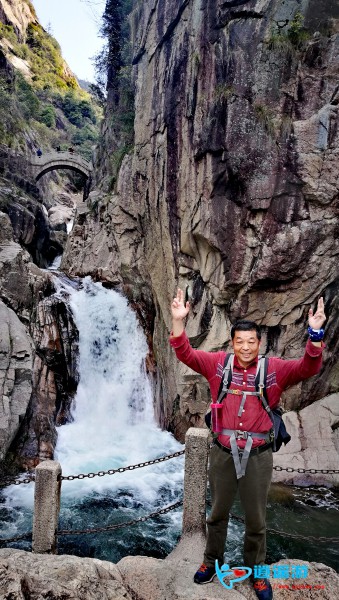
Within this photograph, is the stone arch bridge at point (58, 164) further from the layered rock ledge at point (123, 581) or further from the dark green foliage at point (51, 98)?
the layered rock ledge at point (123, 581)

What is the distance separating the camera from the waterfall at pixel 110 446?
23.6 ft

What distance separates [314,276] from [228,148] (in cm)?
374

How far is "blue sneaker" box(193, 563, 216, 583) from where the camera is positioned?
3.44m

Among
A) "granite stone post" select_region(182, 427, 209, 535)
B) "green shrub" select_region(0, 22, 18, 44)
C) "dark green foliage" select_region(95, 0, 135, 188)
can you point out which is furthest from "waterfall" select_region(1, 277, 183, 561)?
"green shrub" select_region(0, 22, 18, 44)

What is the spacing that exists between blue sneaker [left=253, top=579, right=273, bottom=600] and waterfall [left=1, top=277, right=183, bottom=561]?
3.86 meters

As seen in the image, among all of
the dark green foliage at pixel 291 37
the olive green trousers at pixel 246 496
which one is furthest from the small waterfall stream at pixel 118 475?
the dark green foliage at pixel 291 37

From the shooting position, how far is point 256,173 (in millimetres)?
9445

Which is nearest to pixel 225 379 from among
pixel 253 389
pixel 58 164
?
pixel 253 389

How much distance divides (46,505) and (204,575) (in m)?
1.97

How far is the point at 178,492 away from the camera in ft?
28.8

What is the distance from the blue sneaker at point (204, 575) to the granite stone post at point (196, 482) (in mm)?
1077

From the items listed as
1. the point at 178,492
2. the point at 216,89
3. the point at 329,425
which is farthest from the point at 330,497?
the point at 216,89

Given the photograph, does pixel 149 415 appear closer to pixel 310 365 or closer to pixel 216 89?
pixel 216 89

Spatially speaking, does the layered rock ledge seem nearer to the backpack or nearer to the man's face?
the backpack
